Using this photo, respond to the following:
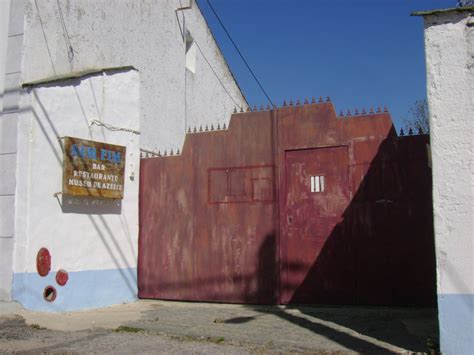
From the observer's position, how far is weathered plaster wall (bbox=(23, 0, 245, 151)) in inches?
323

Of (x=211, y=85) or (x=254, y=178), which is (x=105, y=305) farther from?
(x=211, y=85)

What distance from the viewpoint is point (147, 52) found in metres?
11.2

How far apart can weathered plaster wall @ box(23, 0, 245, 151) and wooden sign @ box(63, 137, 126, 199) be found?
124 centimetres

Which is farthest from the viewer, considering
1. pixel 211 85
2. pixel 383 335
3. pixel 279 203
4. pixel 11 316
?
pixel 211 85

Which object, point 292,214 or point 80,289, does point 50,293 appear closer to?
point 80,289

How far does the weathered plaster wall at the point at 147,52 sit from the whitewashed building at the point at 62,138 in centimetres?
3

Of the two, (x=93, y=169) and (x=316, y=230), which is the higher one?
(x=93, y=169)

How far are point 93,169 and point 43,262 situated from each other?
1.63 meters

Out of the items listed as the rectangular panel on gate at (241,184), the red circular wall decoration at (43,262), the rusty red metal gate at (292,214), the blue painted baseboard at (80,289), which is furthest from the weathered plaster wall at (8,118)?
the rectangular panel on gate at (241,184)

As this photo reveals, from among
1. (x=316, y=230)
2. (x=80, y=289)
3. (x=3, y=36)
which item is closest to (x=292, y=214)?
(x=316, y=230)

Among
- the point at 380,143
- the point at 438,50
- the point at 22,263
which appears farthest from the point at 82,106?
the point at 438,50

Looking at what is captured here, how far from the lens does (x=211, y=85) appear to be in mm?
14711

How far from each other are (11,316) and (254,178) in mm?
4103

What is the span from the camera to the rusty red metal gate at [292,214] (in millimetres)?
7516
